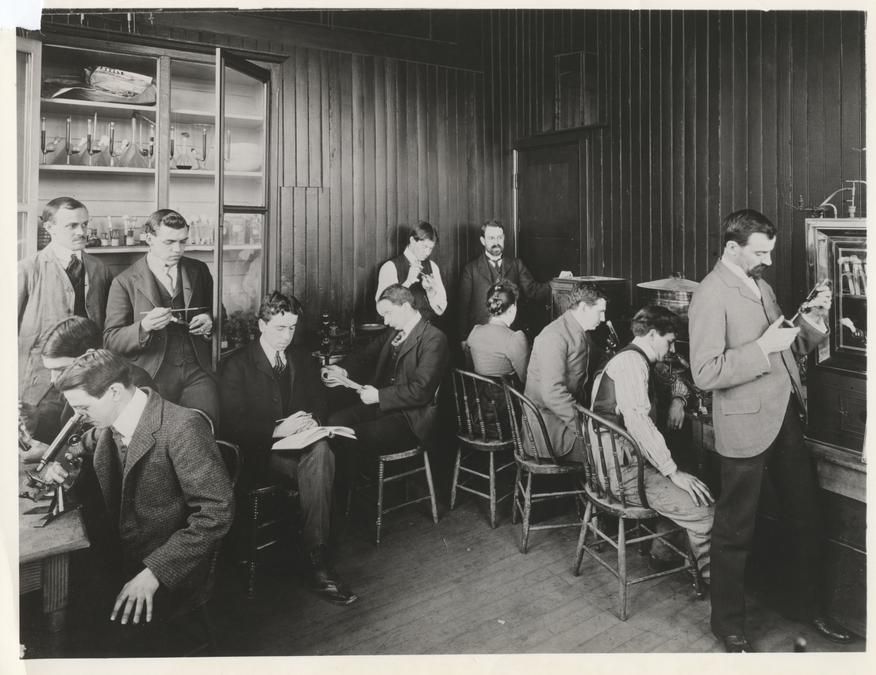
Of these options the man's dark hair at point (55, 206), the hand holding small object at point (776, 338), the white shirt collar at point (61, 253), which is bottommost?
the hand holding small object at point (776, 338)

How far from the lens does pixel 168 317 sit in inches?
116

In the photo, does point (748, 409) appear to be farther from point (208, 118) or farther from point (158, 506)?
point (208, 118)

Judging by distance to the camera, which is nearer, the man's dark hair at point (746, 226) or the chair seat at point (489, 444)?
the man's dark hair at point (746, 226)

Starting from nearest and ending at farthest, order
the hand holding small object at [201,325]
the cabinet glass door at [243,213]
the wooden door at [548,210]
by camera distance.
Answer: the hand holding small object at [201,325] < the cabinet glass door at [243,213] < the wooden door at [548,210]

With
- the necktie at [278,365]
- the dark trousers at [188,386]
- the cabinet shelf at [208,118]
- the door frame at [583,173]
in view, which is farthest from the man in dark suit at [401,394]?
the door frame at [583,173]

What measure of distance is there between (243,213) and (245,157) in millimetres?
431

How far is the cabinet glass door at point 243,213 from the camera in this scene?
3.79m

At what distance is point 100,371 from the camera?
2.41 meters

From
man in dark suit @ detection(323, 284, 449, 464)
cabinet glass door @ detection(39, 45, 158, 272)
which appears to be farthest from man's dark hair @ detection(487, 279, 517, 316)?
cabinet glass door @ detection(39, 45, 158, 272)

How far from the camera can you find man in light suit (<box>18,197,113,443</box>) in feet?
7.64

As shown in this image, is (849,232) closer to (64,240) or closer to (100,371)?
(100,371)

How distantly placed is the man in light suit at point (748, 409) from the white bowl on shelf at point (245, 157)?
279 cm

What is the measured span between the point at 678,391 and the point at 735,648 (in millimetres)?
1159

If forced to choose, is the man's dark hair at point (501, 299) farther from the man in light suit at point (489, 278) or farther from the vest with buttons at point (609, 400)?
the man in light suit at point (489, 278)
